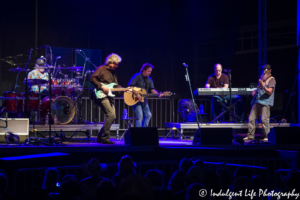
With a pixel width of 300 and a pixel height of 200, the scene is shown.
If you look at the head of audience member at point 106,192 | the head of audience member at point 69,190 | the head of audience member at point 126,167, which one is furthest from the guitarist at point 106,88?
the head of audience member at point 106,192

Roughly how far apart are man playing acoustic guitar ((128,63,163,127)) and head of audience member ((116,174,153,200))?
6273mm

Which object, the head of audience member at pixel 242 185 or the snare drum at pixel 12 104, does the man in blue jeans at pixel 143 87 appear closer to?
the snare drum at pixel 12 104

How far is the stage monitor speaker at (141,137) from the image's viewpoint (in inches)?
262

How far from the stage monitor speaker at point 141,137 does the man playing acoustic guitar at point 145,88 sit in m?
1.74

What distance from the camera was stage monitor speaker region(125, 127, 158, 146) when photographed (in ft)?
21.8

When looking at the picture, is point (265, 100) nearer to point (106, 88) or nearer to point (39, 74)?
point (106, 88)

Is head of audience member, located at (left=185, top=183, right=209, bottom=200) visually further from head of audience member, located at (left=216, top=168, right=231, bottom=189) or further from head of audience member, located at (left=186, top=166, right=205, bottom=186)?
head of audience member, located at (left=216, top=168, right=231, bottom=189)

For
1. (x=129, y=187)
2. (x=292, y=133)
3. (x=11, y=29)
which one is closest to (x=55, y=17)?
(x=11, y=29)

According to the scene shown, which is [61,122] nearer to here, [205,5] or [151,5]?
[151,5]

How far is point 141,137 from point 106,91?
140 cm

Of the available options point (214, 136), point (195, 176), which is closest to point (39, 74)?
point (214, 136)

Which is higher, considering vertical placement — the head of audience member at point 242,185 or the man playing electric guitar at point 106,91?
the man playing electric guitar at point 106,91

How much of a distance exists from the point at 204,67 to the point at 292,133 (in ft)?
19.2

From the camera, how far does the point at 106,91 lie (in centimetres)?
742
